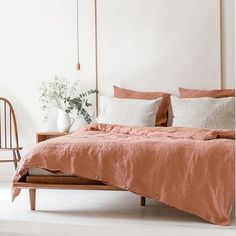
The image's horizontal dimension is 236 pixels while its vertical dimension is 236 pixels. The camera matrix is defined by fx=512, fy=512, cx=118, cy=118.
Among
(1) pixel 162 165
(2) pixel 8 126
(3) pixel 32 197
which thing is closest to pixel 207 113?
(1) pixel 162 165

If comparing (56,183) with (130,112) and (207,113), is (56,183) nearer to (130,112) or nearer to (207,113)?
(130,112)

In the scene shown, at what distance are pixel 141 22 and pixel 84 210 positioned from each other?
243cm

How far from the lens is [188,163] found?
3.11 metres

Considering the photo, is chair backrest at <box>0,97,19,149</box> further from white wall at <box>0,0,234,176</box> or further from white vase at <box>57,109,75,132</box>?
white vase at <box>57,109,75,132</box>

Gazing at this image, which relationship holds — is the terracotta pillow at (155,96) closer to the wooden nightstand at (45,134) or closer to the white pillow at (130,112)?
the white pillow at (130,112)

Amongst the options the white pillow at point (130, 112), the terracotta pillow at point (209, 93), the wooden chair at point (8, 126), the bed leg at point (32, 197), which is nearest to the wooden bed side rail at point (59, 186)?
the bed leg at point (32, 197)

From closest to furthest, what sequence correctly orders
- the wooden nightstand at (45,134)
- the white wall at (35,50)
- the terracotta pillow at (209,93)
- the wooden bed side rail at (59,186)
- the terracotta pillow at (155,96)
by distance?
the wooden bed side rail at (59,186), the terracotta pillow at (209,93), the terracotta pillow at (155,96), the wooden nightstand at (45,134), the white wall at (35,50)

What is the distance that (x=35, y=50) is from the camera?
5.59m

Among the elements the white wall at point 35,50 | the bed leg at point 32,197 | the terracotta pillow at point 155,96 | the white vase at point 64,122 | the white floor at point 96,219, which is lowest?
the white floor at point 96,219

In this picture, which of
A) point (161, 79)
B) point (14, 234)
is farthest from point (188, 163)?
point (161, 79)

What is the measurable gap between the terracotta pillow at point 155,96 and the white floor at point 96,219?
1042mm

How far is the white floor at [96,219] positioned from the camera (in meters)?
3.03

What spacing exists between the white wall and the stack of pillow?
625 mm

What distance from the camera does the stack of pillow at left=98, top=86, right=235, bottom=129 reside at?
450 centimetres
